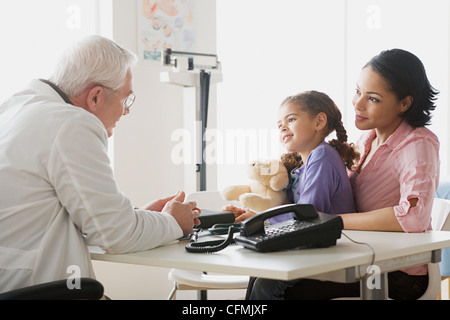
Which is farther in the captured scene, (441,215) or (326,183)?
(441,215)

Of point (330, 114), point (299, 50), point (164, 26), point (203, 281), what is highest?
point (164, 26)

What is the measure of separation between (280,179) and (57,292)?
0.92 metres

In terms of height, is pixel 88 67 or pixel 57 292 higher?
pixel 88 67

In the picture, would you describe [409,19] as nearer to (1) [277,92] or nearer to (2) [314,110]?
(1) [277,92]

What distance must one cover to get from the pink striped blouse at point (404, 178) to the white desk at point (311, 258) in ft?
0.36

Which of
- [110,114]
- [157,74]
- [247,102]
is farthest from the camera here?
[247,102]

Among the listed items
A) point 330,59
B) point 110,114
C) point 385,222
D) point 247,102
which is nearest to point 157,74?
point 247,102

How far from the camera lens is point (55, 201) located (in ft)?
4.83

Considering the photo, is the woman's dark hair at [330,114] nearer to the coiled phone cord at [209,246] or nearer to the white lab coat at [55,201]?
the coiled phone cord at [209,246]

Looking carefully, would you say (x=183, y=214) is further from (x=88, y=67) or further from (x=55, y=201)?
(x=88, y=67)

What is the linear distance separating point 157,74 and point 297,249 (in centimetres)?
236

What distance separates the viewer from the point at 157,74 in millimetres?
3605

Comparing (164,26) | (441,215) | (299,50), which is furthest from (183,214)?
(299,50)

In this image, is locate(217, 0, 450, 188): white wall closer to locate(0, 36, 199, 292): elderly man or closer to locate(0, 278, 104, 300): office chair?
locate(0, 36, 199, 292): elderly man
